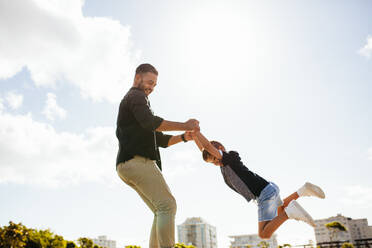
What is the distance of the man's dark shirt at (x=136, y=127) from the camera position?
313cm

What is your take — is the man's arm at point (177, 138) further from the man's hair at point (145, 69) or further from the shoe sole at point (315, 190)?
the shoe sole at point (315, 190)

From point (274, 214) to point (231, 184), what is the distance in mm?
822

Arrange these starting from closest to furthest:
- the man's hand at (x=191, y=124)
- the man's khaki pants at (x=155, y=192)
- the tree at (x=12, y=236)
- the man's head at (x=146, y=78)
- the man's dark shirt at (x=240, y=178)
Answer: the man's khaki pants at (x=155, y=192) → the man's hand at (x=191, y=124) → the man's head at (x=146, y=78) → the man's dark shirt at (x=240, y=178) → the tree at (x=12, y=236)

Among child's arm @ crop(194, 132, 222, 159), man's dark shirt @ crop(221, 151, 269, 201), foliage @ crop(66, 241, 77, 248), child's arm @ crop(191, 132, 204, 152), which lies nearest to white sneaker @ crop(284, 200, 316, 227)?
man's dark shirt @ crop(221, 151, 269, 201)

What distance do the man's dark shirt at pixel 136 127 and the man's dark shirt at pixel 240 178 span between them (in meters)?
1.53

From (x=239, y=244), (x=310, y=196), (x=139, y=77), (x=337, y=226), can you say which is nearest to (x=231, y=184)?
(x=310, y=196)

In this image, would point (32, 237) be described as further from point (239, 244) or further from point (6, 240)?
point (239, 244)

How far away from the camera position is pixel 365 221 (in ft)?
469

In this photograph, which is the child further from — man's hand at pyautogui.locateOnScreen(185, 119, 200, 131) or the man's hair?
the man's hair

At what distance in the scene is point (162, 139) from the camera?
4.04 meters

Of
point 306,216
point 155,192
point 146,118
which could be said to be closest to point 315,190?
point 306,216

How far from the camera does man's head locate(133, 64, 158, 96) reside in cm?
362

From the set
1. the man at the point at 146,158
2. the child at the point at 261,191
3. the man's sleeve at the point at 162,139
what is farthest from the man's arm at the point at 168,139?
the man at the point at 146,158

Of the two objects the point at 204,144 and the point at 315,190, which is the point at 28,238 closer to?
the point at 204,144
